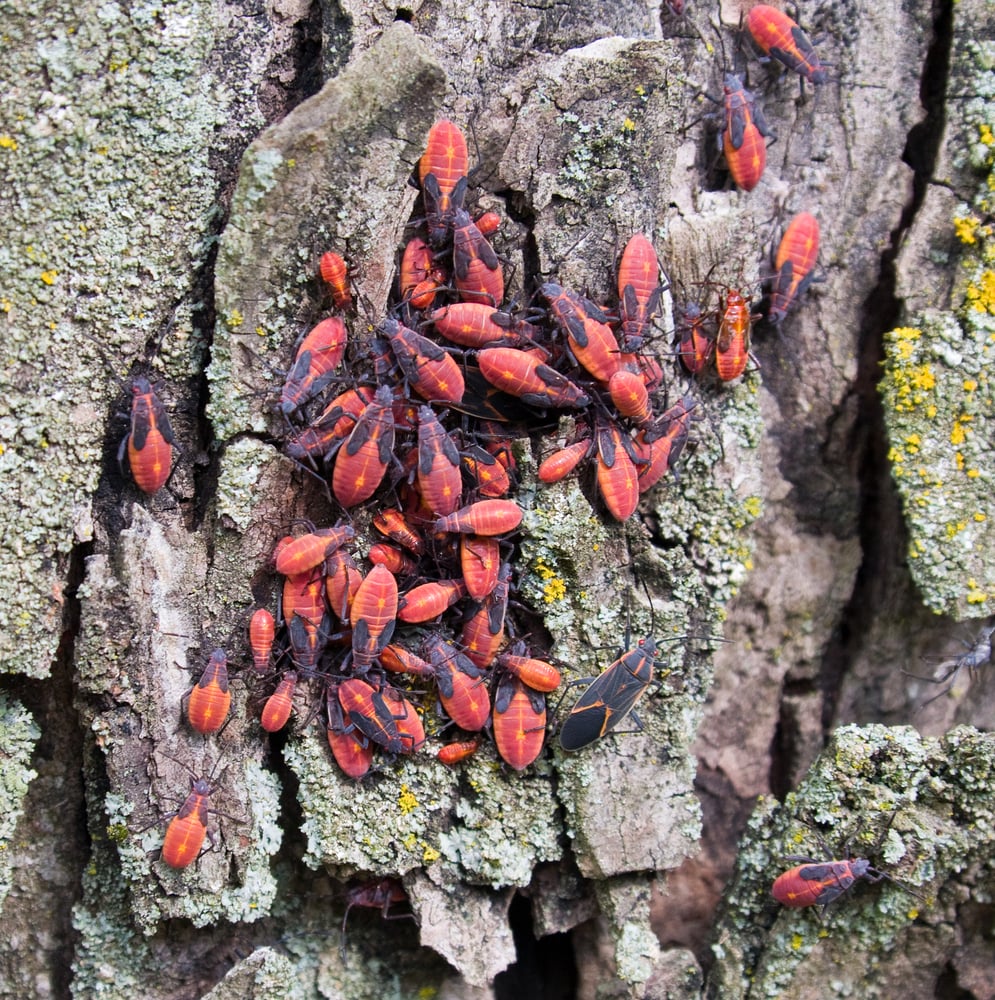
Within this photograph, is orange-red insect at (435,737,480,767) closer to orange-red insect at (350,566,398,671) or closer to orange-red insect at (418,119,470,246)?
orange-red insect at (350,566,398,671)

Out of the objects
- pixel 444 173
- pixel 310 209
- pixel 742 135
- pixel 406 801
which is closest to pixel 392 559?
pixel 406 801

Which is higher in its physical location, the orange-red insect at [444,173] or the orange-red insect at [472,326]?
the orange-red insect at [444,173]

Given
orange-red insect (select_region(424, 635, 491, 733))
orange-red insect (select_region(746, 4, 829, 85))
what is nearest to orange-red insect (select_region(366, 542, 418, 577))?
orange-red insect (select_region(424, 635, 491, 733))

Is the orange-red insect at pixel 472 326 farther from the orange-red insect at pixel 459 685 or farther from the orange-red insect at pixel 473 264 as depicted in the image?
the orange-red insect at pixel 459 685

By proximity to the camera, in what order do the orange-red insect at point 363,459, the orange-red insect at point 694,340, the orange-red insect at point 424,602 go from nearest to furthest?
the orange-red insect at point 363,459, the orange-red insect at point 424,602, the orange-red insect at point 694,340

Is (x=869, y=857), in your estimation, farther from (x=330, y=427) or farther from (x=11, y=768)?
(x=11, y=768)

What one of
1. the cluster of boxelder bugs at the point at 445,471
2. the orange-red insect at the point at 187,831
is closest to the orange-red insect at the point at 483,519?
the cluster of boxelder bugs at the point at 445,471

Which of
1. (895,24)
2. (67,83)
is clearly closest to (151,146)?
(67,83)
